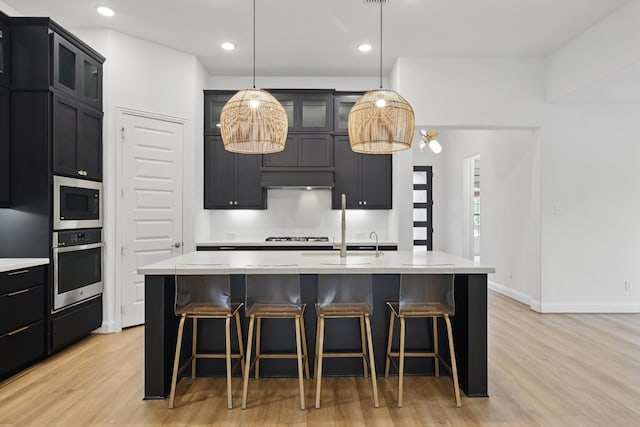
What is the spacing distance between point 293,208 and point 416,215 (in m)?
3.64

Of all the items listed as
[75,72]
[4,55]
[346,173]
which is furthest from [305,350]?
[4,55]

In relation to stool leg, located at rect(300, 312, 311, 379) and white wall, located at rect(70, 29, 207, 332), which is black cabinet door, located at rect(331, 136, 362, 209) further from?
stool leg, located at rect(300, 312, 311, 379)

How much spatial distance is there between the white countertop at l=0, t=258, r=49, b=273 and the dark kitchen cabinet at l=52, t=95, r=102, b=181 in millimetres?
752

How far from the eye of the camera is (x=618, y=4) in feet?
12.1

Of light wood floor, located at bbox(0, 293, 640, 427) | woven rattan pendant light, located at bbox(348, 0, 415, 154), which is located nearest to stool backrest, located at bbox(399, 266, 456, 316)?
light wood floor, located at bbox(0, 293, 640, 427)

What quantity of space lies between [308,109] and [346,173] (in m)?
1.01

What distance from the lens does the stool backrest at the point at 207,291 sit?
2615mm

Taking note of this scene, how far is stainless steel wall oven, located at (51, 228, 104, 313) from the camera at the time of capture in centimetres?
346

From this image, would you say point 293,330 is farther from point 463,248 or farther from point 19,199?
point 463,248

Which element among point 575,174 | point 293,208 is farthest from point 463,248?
point 293,208

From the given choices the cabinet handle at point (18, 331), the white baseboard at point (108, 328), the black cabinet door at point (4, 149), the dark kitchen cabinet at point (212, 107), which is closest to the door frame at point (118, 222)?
the white baseboard at point (108, 328)

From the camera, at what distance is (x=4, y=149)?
129 inches

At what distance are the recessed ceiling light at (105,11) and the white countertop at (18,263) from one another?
2376 mm

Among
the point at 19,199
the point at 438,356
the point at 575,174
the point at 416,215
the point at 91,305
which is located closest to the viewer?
the point at 438,356
